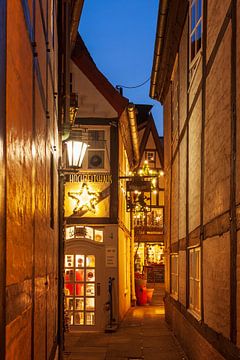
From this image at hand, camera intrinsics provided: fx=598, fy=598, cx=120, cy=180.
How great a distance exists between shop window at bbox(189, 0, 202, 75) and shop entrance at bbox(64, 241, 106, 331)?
766cm

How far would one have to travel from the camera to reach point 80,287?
18.3m

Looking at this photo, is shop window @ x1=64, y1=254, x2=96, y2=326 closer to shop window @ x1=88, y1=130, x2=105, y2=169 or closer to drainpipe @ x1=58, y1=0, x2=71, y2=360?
shop window @ x1=88, y1=130, x2=105, y2=169

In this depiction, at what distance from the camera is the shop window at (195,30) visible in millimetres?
11578

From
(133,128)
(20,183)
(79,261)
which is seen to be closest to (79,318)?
(79,261)

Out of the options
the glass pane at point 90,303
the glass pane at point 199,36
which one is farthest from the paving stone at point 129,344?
the glass pane at point 199,36

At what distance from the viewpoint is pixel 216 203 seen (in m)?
8.50

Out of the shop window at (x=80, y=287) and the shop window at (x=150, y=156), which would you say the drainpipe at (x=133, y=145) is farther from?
the shop window at (x=150, y=156)

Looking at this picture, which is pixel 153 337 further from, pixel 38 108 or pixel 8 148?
pixel 8 148

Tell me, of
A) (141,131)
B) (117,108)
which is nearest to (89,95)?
(117,108)

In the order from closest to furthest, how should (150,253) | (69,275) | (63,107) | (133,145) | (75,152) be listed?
(75,152)
(63,107)
(69,275)
(133,145)
(150,253)

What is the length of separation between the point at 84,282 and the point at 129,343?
10.4 feet

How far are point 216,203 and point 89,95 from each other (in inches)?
430

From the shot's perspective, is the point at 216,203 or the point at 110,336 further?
the point at 110,336

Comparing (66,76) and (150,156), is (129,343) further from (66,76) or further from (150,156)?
(150,156)
